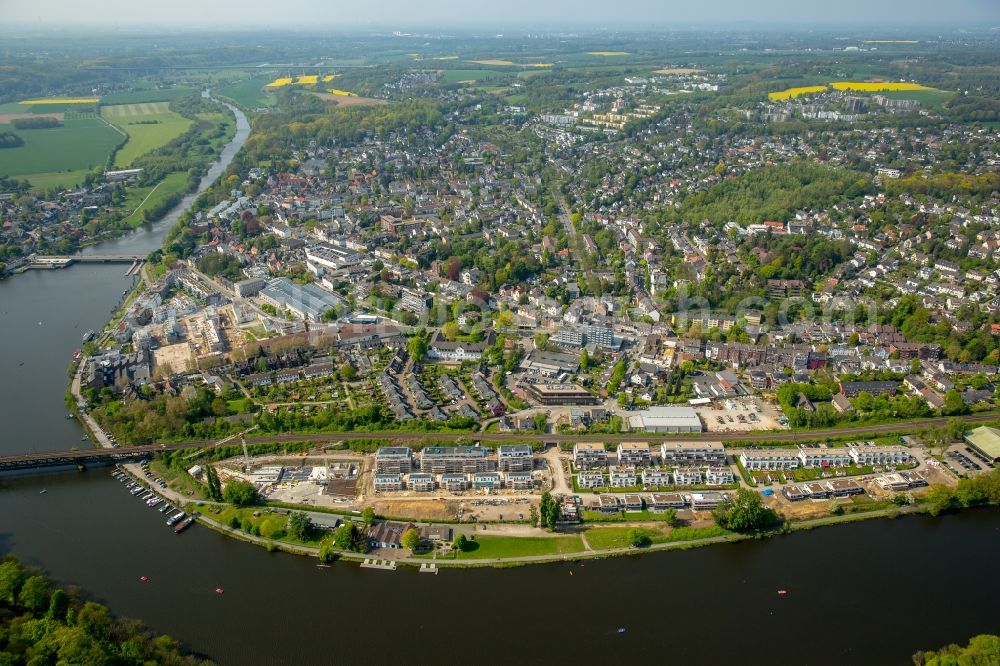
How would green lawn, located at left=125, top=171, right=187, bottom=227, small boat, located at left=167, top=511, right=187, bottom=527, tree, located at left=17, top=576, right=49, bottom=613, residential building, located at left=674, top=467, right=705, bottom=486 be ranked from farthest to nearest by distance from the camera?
green lawn, located at left=125, top=171, right=187, bottom=227, residential building, located at left=674, top=467, right=705, bottom=486, small boat, located at left=167, top=511, right=187, bottom=527, tree, located at left=17, top=576, right=49, bottom=613

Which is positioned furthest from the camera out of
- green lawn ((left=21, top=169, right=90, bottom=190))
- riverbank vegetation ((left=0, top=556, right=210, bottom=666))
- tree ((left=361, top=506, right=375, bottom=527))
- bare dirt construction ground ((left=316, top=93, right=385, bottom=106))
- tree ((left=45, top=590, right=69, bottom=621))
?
bare dirt construction ground ((left=316, top=93, right=385, bottom=106))

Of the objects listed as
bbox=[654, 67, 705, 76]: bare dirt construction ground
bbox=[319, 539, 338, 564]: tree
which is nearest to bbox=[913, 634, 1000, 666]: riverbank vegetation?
bbox=[319, 539, 338, 564]: tree

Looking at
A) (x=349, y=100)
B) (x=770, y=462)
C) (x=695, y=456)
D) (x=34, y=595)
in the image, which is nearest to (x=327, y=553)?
(x=34, y=595)

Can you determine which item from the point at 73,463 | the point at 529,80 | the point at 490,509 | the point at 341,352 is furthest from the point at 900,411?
the point at 529,80

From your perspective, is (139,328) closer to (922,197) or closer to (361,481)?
(361,481)

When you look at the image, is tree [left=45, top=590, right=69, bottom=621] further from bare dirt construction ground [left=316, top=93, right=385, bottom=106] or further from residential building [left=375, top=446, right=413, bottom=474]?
A: bare dirt construction ground [left=316, top=93, right=385, bottom=106]

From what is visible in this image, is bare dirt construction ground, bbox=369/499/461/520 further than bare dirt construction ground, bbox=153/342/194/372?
No

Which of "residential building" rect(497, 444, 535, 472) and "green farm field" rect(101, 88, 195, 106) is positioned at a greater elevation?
"green farm field" rect(101, 88, 195, 106)

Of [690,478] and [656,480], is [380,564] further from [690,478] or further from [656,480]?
[690,478]
